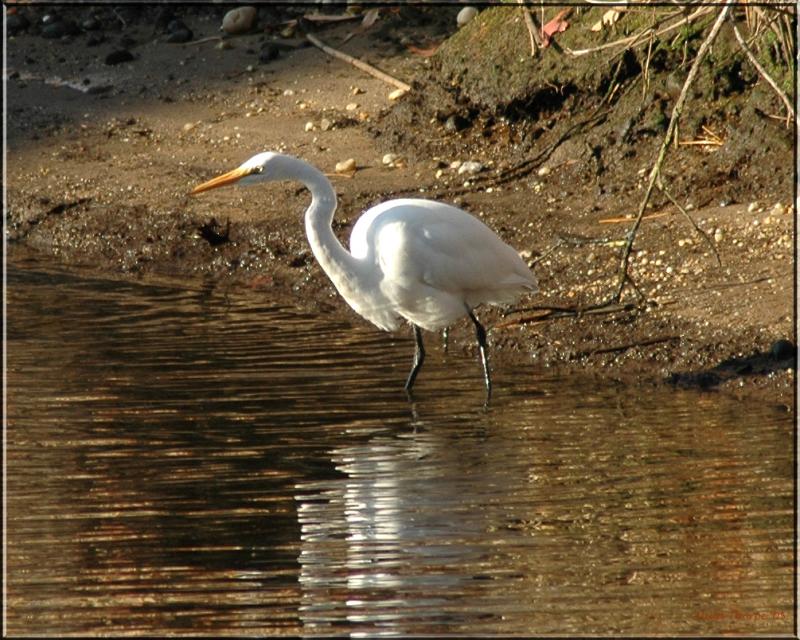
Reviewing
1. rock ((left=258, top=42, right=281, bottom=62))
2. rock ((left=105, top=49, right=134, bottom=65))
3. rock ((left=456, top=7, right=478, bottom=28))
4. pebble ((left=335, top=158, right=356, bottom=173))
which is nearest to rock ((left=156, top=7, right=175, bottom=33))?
rock ((left=105, top=49, right=134, bottom=65))

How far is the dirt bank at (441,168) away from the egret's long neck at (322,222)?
4.18 feet

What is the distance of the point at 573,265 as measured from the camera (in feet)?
31.2

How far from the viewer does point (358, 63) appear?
13227 millimetres

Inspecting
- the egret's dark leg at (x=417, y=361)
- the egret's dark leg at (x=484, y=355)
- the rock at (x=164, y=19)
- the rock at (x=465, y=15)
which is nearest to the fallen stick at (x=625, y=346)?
the egret's dark leg at (x=484, y=355)

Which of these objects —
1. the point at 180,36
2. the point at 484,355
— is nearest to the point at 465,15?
the point at 180,36

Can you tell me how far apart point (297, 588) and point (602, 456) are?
188cm

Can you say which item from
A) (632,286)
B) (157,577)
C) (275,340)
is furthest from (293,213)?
(157,577)

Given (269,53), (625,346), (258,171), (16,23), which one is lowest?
(625,346)

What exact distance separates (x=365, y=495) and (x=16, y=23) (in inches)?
420

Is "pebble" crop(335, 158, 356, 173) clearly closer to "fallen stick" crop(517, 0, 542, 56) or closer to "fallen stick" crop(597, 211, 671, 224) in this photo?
"fallen stick" crop(517, 0, 542, 56)

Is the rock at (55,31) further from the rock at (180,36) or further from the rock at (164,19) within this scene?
the rock at (180,36)

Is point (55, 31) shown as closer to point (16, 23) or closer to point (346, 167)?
point (16, 23)

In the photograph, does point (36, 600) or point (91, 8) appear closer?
point (36, 600)

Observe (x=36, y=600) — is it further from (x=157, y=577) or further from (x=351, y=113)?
(x=351, y=113)
